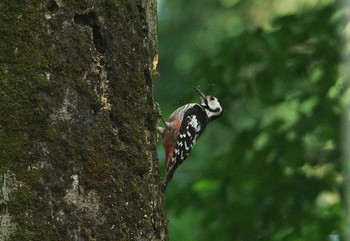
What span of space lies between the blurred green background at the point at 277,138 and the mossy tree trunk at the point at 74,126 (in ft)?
9.21

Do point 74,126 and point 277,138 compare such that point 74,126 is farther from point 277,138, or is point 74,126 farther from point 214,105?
point 214,105

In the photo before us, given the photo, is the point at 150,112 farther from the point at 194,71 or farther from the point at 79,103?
the point at 194,71

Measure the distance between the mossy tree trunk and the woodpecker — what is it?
3.06 meters

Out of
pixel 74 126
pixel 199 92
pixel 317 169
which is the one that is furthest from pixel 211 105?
pixel 74 126

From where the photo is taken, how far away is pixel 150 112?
12.8 feet

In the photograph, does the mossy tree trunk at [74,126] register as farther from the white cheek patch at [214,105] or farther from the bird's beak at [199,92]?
the white cheek patch at [214,105]

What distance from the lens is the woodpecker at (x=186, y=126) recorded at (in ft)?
22.7

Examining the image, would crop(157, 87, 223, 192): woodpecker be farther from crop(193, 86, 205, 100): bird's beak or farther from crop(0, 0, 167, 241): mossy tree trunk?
crop(0, 0, 167, 241): mossy tree trunk

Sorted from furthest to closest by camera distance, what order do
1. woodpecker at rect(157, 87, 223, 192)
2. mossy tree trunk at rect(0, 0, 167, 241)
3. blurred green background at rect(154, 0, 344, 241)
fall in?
woodpecker at rect(157, 87, 223, 192)
blurred green background at rect(154, 0, 344, 241)
mossy tree trunk at rect(0, 0, 167, 241)

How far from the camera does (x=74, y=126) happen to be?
138 inches

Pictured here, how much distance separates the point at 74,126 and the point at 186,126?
369 cm

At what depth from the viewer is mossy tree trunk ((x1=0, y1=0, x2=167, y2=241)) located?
337 cm

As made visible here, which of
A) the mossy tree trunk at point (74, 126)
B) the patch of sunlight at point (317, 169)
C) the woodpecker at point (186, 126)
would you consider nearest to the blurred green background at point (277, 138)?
the patch of sunlight at point (317, 169)

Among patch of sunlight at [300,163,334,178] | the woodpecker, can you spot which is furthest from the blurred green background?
the woodpecker
